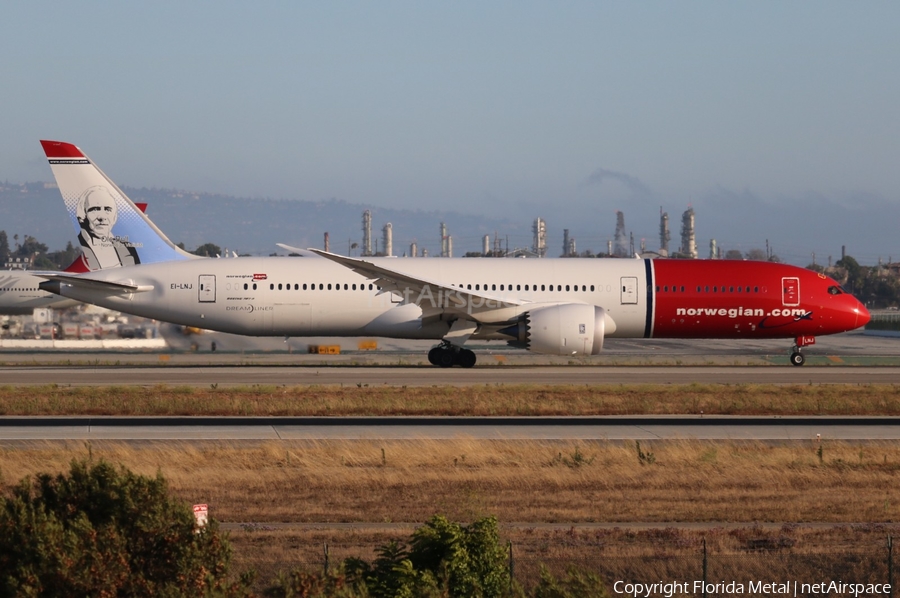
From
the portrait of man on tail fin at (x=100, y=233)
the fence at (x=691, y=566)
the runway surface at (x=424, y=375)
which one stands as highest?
the portrait of man on tail fin at (x=100, y=233)

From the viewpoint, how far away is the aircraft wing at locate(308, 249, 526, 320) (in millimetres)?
34656

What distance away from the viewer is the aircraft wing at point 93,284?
34781 mm

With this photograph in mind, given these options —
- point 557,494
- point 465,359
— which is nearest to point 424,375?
point 465,359

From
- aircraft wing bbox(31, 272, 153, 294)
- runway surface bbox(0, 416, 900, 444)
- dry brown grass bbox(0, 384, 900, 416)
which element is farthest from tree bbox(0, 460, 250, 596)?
aircraft wing bbox(31, 272, 153, 294)

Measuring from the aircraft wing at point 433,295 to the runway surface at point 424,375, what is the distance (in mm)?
2187

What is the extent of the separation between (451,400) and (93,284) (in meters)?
15.0

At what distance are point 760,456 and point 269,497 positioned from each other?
366 inches

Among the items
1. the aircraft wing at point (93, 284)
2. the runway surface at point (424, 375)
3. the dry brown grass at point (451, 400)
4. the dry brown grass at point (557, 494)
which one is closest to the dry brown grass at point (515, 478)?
the dry brown grass at point (557, 494)

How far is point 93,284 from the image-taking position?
115 feet

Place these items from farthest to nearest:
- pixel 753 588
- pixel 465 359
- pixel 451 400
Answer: pixel 465 359 → pixel 451 400 → pixel 753 588

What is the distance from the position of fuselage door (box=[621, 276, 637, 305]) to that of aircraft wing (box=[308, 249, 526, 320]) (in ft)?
12.2

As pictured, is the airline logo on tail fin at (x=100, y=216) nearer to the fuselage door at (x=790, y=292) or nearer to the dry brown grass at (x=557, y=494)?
the dry brown grass at (x=557, y=494)

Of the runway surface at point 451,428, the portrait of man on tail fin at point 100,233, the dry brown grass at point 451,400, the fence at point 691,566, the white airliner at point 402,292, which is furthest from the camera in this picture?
the portrait of man on tail fin at point 100,233

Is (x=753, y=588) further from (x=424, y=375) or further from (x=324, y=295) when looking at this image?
(x=324, y=295)
